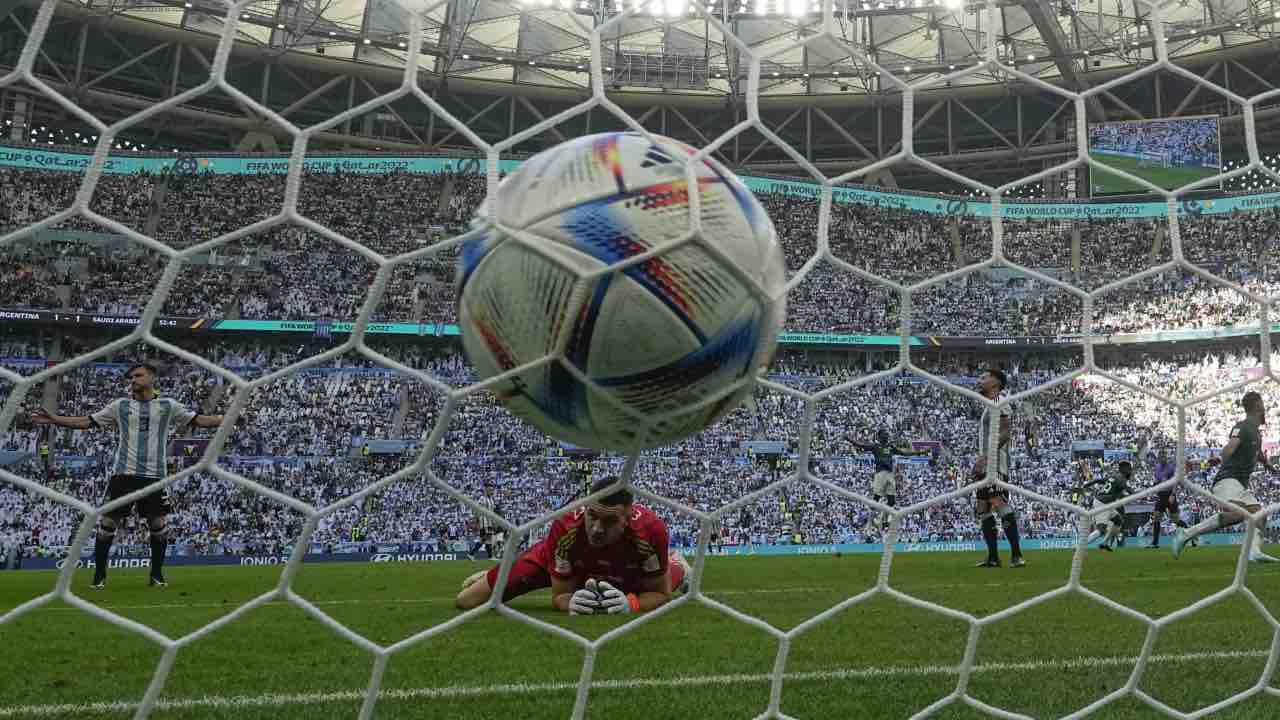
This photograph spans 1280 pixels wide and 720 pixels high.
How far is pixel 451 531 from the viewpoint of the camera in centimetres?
1561

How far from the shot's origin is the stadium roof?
23.5 meters

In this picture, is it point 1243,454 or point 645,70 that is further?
point 645,70

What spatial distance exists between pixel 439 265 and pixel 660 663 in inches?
661

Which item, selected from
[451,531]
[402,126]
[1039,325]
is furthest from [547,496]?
[402,126]

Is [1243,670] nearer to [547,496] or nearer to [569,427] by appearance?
[569,427]

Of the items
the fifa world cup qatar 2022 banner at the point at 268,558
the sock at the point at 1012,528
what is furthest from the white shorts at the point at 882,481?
the fifa world cup qatar 2022 banner at the point at 268,558

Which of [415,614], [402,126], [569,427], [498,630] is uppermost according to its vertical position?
[402,126]

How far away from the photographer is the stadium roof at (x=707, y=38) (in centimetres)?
2348

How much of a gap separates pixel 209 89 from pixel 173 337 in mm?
20012

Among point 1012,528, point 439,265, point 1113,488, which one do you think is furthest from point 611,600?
point 439,265

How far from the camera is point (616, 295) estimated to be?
2010 millimetres

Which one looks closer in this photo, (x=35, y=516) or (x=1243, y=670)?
(x=1243, y=670)

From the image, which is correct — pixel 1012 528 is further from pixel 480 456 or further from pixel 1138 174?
pixel 1138 174

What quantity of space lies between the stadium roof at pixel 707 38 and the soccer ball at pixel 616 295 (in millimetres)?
21864
